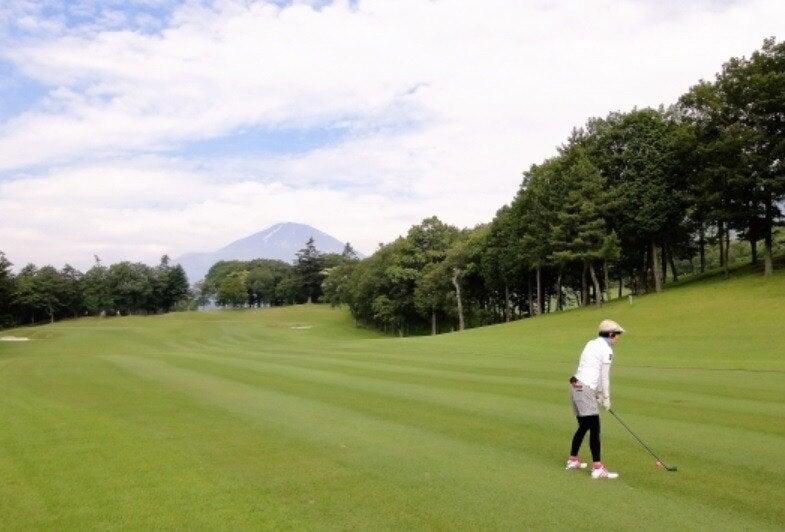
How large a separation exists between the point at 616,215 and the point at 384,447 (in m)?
49.3

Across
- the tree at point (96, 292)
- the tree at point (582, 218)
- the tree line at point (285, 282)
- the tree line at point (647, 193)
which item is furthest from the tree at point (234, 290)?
the tree at point (582, 218)

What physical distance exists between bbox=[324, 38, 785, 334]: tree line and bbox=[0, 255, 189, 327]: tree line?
86.7m

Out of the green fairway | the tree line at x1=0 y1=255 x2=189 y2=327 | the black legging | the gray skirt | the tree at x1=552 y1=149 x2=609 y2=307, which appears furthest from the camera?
the tree line at x1=0 y1=255 x2=189 y2=327

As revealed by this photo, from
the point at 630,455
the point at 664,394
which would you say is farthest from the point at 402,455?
the point at 664,394

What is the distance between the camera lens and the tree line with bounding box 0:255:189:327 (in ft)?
408

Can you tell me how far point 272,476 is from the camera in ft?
32.7

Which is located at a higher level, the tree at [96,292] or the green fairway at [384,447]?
the tree at [96,292]

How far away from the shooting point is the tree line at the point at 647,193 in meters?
47.8

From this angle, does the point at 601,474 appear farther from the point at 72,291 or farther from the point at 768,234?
the point at 72,291

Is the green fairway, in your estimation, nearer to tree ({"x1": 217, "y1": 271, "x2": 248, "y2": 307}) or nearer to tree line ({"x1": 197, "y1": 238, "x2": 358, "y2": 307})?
tree line ({"x1": 197, "y1": 238, "x2": 358, "y2": 307})

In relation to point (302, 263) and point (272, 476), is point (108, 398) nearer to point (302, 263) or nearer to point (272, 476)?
point (272, 476)

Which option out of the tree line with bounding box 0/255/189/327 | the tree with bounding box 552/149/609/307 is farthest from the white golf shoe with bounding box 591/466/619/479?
the tree line with bounding box 0/255/189/327

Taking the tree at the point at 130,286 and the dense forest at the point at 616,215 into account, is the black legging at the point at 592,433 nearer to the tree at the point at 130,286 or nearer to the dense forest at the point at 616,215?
the dense forest at the point at 616,215

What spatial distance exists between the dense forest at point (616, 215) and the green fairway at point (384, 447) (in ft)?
84.9
